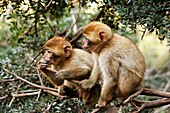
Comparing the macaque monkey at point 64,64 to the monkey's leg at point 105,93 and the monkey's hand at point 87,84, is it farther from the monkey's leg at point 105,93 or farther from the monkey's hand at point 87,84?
the monkey's leg at point 105,93

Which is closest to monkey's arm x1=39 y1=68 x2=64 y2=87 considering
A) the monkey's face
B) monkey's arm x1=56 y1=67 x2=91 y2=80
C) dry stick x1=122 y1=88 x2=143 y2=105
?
monkey's arm x1=56 y1=67 x2=91 y2=80

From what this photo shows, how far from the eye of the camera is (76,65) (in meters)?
5.66

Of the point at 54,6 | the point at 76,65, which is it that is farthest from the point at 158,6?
the point at 54,6

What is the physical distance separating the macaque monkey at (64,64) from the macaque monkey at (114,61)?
360mm

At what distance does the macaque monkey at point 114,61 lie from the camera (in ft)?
17.3

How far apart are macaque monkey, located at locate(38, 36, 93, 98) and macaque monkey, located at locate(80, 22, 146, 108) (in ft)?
1.18

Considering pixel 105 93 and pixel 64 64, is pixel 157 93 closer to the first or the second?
pixel 105 93

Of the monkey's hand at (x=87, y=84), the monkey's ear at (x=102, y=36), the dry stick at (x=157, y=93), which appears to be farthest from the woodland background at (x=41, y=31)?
the dry stick at (x=157, y=93)

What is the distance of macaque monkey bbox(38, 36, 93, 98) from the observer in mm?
5570

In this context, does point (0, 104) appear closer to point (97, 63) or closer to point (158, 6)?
point (97, 63)

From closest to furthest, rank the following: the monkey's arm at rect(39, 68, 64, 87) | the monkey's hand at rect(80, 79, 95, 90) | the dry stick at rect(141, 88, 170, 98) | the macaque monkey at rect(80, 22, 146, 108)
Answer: the dry stick at rect(141, 88, 170, 98)
the macaque monkey at rect(80, 22, 146, 108)
the monkey's hand at rect(80, 79, 95, 90)
the monkey's arm at rect(39, 68, 64, 87)

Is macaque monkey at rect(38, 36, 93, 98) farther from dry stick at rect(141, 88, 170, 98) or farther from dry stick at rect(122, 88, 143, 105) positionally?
dry stick at rect(141, 88, 170, 98)

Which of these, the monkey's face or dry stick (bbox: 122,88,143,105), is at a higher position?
the monkey's face

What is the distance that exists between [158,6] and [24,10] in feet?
7.80
